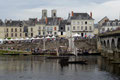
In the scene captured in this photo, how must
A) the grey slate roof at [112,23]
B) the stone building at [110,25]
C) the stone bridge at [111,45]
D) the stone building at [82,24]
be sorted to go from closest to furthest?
the stone bridge at [111,45] < the stone building at [110,25] < the grey slate roof at [112,23] < the stone building at [82,24]

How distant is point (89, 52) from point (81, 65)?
32796 millimetres

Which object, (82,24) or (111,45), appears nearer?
(111,45)

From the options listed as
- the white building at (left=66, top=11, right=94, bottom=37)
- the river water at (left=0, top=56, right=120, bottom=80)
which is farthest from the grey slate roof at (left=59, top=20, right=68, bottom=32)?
the river water at (left=0, top=56, right=120, bottom=80)

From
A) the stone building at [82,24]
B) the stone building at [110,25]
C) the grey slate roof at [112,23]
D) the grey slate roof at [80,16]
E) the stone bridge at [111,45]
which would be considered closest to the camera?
the stone bridge at [111,45]

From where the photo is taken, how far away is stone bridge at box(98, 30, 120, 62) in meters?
78.7

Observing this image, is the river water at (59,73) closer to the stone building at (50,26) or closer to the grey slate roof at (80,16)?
the stone building at (50,26)

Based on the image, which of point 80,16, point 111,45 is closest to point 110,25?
point 80,16

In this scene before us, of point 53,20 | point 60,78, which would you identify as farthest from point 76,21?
→ point 60,78

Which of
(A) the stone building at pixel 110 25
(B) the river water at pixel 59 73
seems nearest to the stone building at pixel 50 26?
(A) the stone building at pixel 110 25

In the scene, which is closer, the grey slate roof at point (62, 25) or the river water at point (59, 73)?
the river water at point (59, 73)

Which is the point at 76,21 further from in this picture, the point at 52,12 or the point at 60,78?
the point at 60,78

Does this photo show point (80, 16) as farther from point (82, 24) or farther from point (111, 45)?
point (111, 45)

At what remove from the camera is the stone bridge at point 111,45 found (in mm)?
78744

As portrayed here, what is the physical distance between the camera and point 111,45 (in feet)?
292
